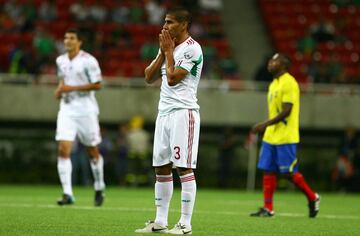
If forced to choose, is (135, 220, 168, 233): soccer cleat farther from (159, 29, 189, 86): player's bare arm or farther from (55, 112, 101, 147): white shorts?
(55, 112, 101, 147): white shorts

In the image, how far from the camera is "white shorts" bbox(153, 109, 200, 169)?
9.86 meters

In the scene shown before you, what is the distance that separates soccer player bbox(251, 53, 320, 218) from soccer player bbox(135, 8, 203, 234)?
3742 mm

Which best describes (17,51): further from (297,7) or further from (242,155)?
(297,7)

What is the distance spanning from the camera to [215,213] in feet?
45.6

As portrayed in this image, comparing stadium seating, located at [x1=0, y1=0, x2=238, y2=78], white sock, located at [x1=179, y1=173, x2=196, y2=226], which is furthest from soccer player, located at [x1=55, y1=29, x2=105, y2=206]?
stadium seating, located at [x1=0, y1=0, x2=238, y2=78]

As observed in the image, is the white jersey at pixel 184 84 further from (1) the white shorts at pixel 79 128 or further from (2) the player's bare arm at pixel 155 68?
(1) the white shorts at pixel 79 128

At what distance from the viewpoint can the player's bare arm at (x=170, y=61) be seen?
32.0ft

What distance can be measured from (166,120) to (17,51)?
17085 mm

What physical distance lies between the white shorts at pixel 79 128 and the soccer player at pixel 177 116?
4814 millimetres

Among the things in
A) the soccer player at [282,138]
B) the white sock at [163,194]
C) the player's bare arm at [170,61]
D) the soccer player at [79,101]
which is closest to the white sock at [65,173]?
the soccer player at [79,101]

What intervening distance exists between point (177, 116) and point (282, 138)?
13.6 feet

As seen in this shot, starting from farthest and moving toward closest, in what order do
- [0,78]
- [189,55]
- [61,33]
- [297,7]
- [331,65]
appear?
1. [297,7]
2. [61,33]
3. [331,65]
4. [0,78]
5. [189,55]

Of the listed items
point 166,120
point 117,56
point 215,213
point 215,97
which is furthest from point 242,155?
point 166,120

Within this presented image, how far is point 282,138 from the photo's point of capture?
45.1 feet
